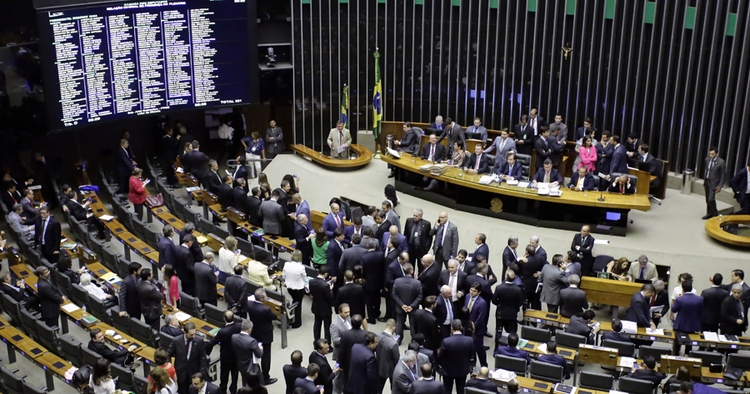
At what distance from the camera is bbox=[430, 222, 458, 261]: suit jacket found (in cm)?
1431

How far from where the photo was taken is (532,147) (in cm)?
1778

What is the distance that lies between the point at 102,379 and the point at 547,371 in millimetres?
5292

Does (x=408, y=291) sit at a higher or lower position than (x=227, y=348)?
higher

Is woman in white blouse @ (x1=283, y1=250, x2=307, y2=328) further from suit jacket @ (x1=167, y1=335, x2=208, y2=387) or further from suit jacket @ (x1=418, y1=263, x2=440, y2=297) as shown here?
suit jacket @ (x1=167, y1=335, x2=208, y2=387)

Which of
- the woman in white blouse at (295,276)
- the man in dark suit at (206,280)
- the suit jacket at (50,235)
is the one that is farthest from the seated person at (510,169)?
the suit jacket at (50,235)

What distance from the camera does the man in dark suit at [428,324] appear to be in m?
11.7

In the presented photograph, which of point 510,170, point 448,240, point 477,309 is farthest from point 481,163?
point 477,309

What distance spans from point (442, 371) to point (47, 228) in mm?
7190

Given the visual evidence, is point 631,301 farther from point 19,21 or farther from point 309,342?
point 19,21

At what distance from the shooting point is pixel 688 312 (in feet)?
40.8

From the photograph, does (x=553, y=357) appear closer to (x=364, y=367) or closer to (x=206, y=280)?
(x=364, y=367)

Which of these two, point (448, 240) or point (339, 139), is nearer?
point (448, 240)

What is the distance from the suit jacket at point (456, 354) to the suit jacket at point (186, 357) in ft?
9.67

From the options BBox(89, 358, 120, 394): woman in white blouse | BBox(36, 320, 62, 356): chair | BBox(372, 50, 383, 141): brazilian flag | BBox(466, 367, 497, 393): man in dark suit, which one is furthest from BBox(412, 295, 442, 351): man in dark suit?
BBox(372, 50, 383, 141): brazilian flag
